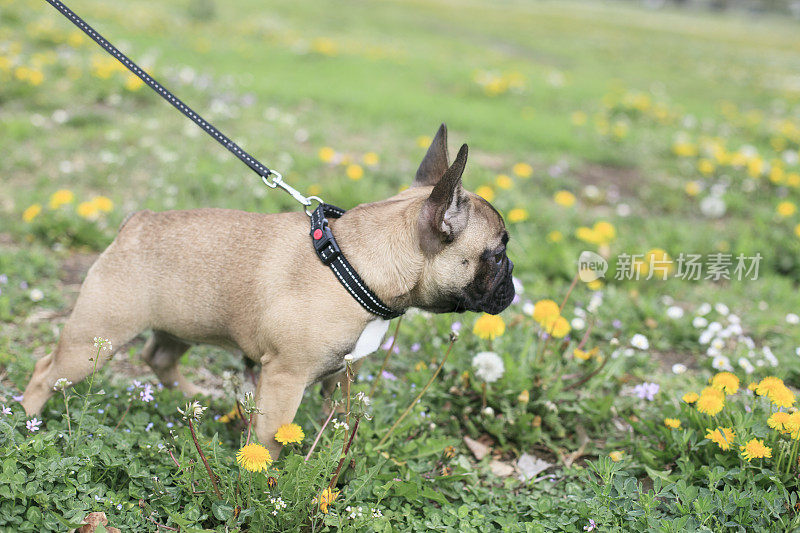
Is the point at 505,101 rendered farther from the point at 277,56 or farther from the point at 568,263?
the point at 568,263

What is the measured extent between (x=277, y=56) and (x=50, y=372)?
10194 millimetres

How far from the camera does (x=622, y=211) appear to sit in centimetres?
A: 689

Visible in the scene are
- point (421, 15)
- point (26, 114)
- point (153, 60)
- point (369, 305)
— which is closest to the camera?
point (369, 305)

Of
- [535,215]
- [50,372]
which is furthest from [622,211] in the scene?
[50,372]

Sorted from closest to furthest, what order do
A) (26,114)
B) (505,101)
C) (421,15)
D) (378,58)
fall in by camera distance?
1. (26,114)
2. (505,101)
3. (378,58)
4. (421,15)

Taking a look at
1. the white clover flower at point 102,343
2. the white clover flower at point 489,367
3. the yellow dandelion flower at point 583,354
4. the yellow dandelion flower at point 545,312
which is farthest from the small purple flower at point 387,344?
the white clover flower at point 102,343

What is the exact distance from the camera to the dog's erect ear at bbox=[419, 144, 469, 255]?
277 centimetres

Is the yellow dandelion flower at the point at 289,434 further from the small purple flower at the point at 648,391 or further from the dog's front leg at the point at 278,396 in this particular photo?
the small purple flower at the point at 648,391

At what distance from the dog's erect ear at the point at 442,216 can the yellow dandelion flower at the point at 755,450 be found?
156cm

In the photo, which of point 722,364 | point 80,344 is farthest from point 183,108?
point 722,364

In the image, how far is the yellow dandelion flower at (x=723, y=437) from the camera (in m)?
2.91

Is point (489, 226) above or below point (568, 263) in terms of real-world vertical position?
above

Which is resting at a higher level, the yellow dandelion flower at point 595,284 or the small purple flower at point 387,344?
the yellow dandelion flower at point 595,284

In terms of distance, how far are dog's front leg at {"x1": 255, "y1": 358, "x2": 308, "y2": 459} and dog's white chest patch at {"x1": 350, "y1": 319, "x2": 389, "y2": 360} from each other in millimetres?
276
